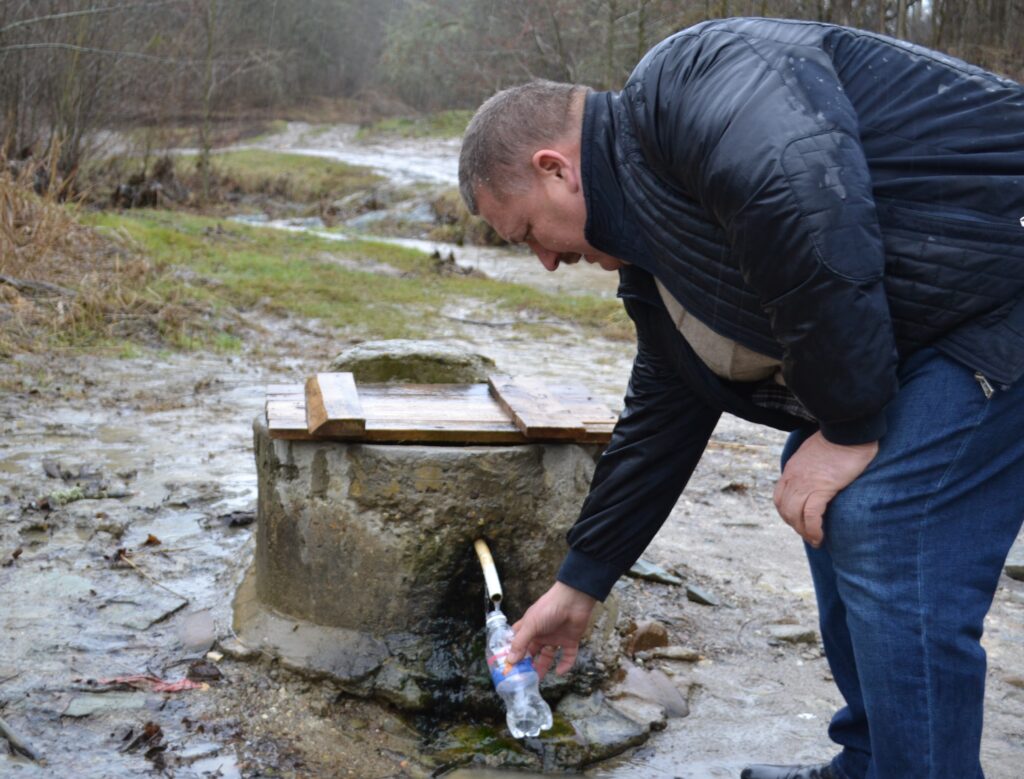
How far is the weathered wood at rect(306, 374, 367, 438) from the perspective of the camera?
3.13 metres

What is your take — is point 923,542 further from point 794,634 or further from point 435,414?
point 794,634

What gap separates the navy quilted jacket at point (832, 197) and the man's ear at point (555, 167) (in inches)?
2.7

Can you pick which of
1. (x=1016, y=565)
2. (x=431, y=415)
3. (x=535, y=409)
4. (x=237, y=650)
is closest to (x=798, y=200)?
(x=535, y=409)

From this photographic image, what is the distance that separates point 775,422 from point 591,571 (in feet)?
1.77

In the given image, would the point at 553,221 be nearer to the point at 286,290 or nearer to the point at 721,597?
the point at 721,597

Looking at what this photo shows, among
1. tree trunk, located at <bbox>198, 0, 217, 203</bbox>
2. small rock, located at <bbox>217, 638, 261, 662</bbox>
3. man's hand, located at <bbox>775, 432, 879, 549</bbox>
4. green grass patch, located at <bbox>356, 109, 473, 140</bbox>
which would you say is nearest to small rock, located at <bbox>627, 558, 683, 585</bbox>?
small rock, located at <bbox>217, 638, 261, 662</bbox>

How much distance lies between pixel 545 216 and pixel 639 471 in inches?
25.2

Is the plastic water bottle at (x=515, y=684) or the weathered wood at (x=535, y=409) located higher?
the weathered wood at (x=535, y=409)

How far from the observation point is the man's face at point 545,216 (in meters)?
2.12

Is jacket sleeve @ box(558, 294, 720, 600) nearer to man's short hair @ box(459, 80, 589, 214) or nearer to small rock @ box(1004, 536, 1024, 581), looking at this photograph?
man's short hair @ box(459, 80, 589, 214)

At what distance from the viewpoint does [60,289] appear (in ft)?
29.0

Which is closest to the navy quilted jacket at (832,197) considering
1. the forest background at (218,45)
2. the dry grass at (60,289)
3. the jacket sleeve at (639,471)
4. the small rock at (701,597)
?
the jacket sleeve at (639,471)

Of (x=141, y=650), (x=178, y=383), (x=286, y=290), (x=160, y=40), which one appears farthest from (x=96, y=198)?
(x=141, y=650)

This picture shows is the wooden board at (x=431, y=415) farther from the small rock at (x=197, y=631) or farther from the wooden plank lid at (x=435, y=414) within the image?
the small rock at (x=197, y=631)
